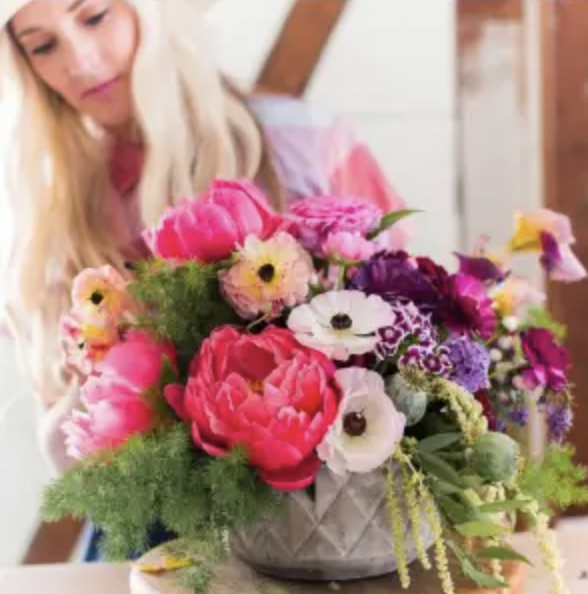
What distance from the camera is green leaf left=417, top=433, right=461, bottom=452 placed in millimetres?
854

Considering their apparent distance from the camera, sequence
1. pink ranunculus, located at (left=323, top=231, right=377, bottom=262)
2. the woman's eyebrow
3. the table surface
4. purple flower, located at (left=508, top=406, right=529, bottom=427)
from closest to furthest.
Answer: pink ranunculus, located at (left=323, top=231, right=377, bottom=262) < purple flower, located at (left=508, top=406, right=529, bottom=427) < the table surface < the woman's eyebrow

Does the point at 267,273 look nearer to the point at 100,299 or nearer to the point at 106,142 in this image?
the point at 100,299

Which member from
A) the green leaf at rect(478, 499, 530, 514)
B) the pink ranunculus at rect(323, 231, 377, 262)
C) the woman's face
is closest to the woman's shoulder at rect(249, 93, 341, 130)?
the woman's face

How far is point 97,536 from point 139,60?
2.10 feet

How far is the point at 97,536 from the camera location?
131 cm

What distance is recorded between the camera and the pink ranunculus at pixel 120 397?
87 cm

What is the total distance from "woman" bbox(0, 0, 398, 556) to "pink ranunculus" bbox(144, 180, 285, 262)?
16.3 inches

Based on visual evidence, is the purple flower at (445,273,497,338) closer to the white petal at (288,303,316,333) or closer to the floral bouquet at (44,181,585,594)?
the floral bouquet at (44,181,585,594)

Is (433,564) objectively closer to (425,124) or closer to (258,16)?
(425,124)

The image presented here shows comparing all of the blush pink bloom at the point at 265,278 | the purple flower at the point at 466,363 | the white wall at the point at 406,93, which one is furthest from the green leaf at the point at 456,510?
the white wall at the point at 406,93

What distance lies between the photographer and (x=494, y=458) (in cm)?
83

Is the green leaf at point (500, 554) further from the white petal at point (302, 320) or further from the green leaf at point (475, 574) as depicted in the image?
the white petal at point (302, 320)

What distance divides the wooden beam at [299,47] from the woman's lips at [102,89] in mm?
196

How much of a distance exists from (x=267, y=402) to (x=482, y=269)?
35cm
